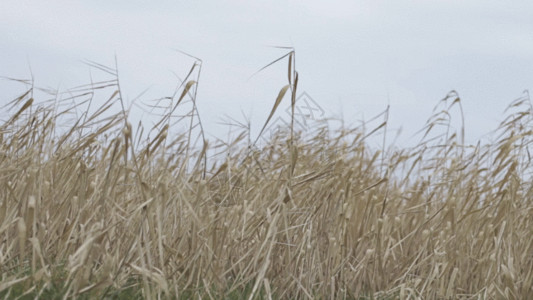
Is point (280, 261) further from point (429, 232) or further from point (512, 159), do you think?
point (512, 159)

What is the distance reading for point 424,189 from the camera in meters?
3.48

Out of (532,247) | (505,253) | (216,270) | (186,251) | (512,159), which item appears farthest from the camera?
(512,159)

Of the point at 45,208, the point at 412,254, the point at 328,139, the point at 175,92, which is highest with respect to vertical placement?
the point at 175,92

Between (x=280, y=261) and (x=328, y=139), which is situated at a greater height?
(x=328, y=139)

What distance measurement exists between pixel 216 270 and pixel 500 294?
3.83ft

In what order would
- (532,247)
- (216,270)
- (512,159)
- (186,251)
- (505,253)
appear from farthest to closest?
(512,159) → (532,247) → (505,253) → (186,251) → (216,270)

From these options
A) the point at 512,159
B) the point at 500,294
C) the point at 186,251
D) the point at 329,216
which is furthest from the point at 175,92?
the point at 512,159

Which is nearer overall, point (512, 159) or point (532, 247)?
point (532, 247)

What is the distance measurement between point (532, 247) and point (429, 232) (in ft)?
1.81

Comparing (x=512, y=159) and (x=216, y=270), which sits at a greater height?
(x=512, y=159)

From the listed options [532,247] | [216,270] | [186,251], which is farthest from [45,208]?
[532,247]

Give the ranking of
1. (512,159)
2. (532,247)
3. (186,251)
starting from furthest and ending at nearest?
(512,159), (532,247), (186,251)

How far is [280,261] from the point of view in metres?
2.63

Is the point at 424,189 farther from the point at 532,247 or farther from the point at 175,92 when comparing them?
the point at 175,92
